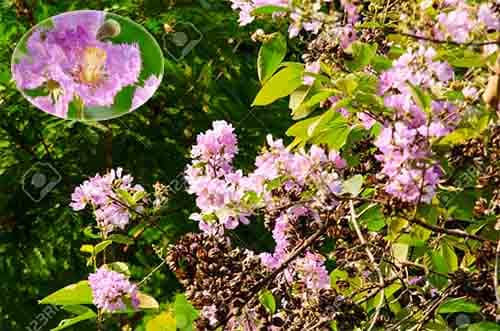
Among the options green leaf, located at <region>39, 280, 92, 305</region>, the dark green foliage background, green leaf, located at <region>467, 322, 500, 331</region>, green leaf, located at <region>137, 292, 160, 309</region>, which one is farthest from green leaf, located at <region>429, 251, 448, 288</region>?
the dark green foliage background

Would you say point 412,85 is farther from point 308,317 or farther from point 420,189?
point 308,317

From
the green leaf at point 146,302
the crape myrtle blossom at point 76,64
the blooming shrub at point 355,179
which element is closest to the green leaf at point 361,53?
the blooming shrub at point 355,179

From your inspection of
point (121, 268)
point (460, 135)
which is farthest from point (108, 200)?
point (460, 135)

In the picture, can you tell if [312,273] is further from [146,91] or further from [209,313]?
[146,91]

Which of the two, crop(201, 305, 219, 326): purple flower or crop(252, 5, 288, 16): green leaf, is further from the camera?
crop(201, 305, 219, 326): purple flower

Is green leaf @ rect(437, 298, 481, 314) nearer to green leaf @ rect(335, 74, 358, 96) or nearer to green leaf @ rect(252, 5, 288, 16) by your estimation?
green leaf @ rect(335, 74, 358, 96)

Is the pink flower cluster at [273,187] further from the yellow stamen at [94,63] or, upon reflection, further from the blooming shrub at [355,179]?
the yellow stamen at [94,63]
